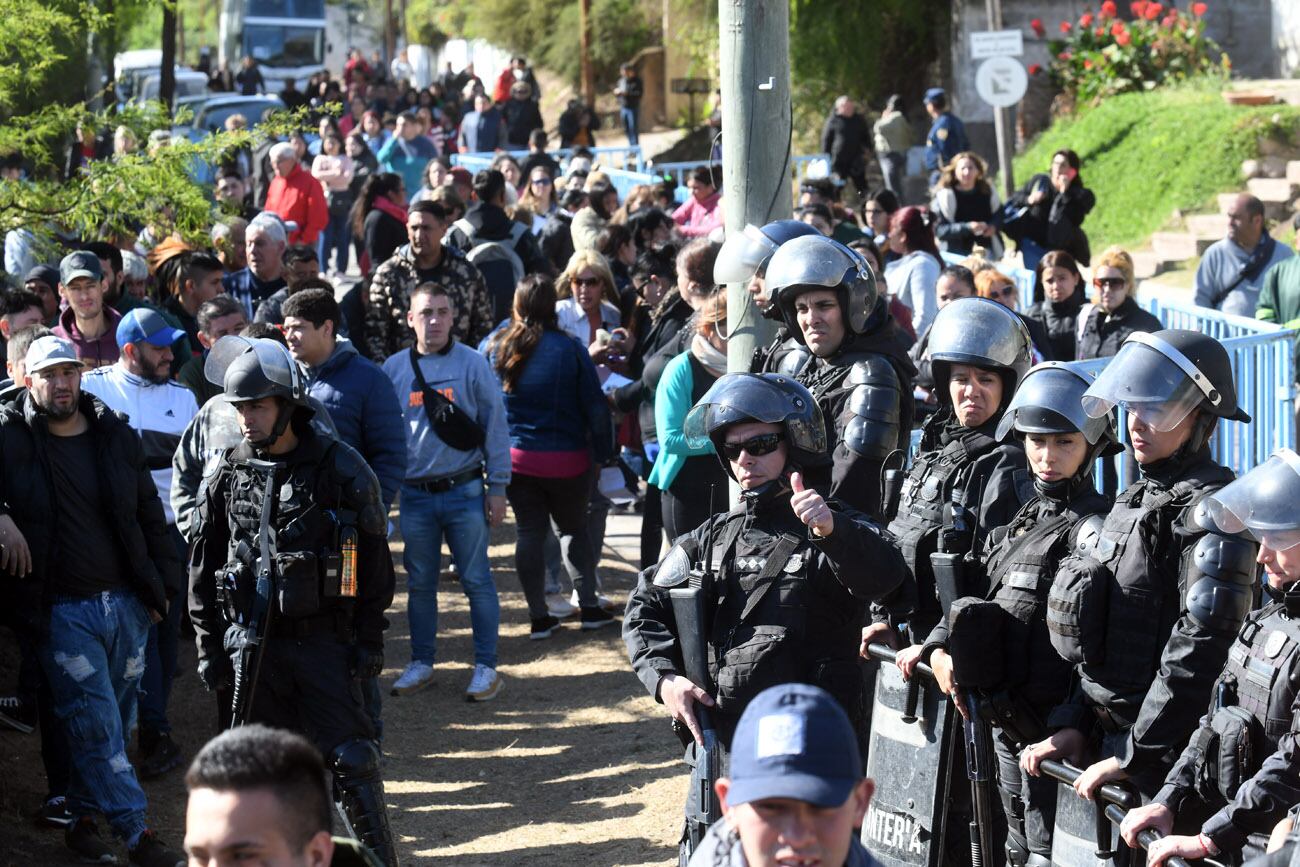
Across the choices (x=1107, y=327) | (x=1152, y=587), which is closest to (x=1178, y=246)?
(x=1107, y=327)

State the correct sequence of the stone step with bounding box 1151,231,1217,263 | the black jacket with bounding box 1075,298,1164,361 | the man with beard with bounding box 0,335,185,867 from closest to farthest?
the man with beard with bounding box 0,335,185,867, the black jacket with bounding box 1075,298,1164,361, the stone step with bounding box 1151,231,1217,263

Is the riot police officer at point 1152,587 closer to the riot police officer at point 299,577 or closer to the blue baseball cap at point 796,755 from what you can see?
the blue baseball cap at point 796,755

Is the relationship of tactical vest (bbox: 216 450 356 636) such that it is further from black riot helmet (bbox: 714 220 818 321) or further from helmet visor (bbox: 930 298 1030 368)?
helmet visor (bbox: 930 298 1030 368)

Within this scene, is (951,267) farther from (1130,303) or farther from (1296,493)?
(1296,493)

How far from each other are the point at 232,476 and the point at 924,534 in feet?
7.84

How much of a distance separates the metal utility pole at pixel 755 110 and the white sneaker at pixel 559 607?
3.73m

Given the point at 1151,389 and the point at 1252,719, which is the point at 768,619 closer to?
the point at 1151,389

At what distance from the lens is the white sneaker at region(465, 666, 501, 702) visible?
849cm

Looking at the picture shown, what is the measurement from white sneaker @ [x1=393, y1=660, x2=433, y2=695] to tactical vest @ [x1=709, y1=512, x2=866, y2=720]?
12.9ft

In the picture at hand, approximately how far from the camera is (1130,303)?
31.3 ft

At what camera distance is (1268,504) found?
13.5 ft

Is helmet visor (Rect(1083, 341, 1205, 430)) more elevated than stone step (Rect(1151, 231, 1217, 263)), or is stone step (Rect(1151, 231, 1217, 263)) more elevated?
stone step (Rect(1151, 231, 1217, 263))

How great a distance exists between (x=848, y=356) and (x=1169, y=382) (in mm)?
1549

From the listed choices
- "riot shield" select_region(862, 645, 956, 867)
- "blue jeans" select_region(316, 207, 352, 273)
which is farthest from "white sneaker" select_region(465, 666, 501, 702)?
"blue jeans" select_region(316, 207, 352, 273)
